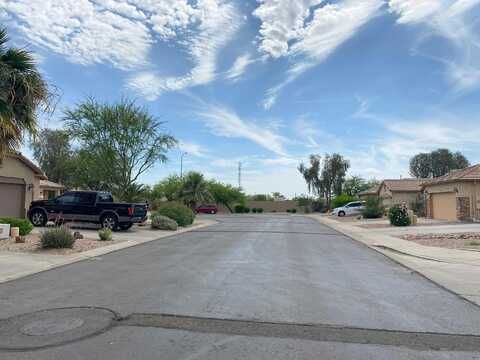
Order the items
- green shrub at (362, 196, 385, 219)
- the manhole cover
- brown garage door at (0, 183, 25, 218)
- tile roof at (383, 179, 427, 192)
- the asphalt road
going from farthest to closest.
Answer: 1. tile roof at (383, 179, 427, 192)
2. green shrub at (362, 196, 385, 219)
3. brown garage door at (0, 183, 25, 218)
4. the manhole cover
5. the asphalt road

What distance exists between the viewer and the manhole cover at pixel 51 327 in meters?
5.55

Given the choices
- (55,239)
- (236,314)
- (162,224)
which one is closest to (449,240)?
(162,224)

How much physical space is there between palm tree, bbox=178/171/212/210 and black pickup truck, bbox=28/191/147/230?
26.4 metres

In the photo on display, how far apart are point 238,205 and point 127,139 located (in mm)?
45375

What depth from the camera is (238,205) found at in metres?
71.7

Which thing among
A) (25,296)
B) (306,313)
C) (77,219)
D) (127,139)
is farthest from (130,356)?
(127,139)

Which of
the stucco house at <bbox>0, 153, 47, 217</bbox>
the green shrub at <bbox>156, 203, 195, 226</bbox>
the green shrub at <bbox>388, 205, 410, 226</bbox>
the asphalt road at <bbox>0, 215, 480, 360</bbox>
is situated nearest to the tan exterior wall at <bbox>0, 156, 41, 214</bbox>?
the stucco house at <bbox>0, 153, 47, 217</bbox>

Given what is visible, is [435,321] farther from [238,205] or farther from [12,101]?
[238,205]

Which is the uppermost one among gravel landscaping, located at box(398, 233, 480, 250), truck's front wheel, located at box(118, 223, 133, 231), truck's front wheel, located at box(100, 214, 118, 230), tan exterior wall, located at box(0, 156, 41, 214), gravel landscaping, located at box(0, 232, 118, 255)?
tan exterior wall, located at box(0, 156, 41, 214)

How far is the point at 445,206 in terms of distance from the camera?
3594 centimetres

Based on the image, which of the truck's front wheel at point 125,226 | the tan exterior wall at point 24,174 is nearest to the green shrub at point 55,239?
the truck's front wheel at point 125,226

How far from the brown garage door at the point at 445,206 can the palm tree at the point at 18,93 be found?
30159 mm

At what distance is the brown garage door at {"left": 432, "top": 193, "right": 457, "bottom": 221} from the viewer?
33969 millimetres

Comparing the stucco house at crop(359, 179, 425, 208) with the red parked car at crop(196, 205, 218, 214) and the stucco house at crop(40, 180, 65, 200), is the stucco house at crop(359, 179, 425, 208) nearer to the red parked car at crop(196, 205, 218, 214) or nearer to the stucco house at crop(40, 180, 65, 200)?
the red parked car at crop(196, 205, 218, 214)
